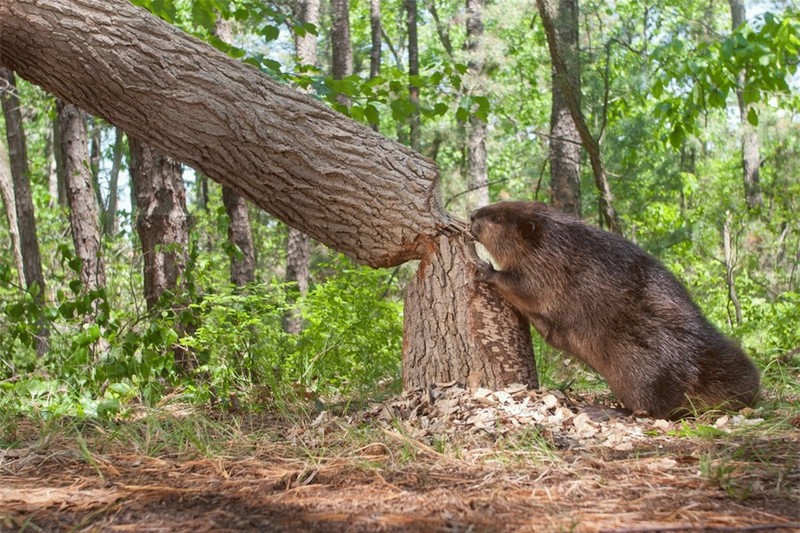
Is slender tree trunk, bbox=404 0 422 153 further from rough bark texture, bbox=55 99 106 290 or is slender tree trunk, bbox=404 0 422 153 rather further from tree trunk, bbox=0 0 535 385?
tree trunk, bbox=0 0 535 385

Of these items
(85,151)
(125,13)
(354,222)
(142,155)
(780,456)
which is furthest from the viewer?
(85,151)

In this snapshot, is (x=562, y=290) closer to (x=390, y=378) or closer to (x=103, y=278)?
(x=390, y=378)

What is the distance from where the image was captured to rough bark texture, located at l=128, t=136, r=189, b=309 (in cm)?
613

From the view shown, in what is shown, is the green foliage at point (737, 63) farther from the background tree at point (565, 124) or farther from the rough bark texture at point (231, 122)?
the rough bark texture at point (231, 122)

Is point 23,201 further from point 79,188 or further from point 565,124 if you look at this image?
point 565,124

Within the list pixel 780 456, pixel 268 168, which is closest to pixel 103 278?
pixel 268 168

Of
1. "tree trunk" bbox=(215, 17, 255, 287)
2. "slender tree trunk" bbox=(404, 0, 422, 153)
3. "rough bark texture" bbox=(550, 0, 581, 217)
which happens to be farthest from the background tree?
"slender tree trunk" bbox=(404, 0, 422, 153)

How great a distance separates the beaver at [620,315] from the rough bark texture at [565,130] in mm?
2011

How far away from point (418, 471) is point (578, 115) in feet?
14.3

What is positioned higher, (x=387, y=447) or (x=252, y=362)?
(x=252, y=362)

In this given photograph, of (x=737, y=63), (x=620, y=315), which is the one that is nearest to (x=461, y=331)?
(x=620, y=315)

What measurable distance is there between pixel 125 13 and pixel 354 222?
64.1 inches

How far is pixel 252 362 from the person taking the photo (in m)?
4.90

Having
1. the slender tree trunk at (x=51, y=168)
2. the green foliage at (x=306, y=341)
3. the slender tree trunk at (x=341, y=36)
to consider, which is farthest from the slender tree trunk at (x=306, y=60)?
the slender tree trunk at (x=51, y=168)
